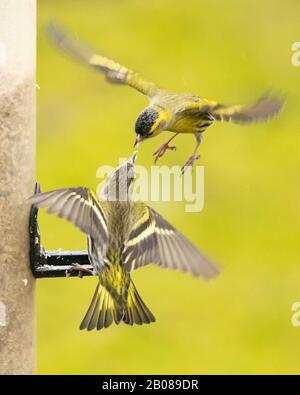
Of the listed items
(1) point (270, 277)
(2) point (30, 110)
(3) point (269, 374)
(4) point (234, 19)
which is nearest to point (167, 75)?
(4) point (234, 19)

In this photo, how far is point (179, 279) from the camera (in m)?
7.30

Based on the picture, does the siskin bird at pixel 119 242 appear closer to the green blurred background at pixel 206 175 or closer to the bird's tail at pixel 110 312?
the bird's tail at pixel 110 312

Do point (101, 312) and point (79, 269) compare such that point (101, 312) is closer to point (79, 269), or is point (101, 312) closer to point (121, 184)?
point (79, 269)

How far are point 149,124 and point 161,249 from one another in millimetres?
434

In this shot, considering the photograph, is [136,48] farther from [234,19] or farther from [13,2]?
[13,2]

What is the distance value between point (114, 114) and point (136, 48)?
22.4 inches

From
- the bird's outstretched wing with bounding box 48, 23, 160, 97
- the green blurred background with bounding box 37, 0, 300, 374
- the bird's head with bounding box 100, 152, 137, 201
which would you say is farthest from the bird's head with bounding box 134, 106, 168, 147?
the green blurred background with bounding box 37, 0, 300, 374

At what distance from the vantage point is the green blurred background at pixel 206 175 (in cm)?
691

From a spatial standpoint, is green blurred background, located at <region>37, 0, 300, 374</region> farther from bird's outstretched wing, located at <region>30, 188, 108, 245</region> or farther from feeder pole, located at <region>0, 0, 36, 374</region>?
bird's outstretched wing, located at <region>30, 188, 108, 245</region>

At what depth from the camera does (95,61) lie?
4793 mm
